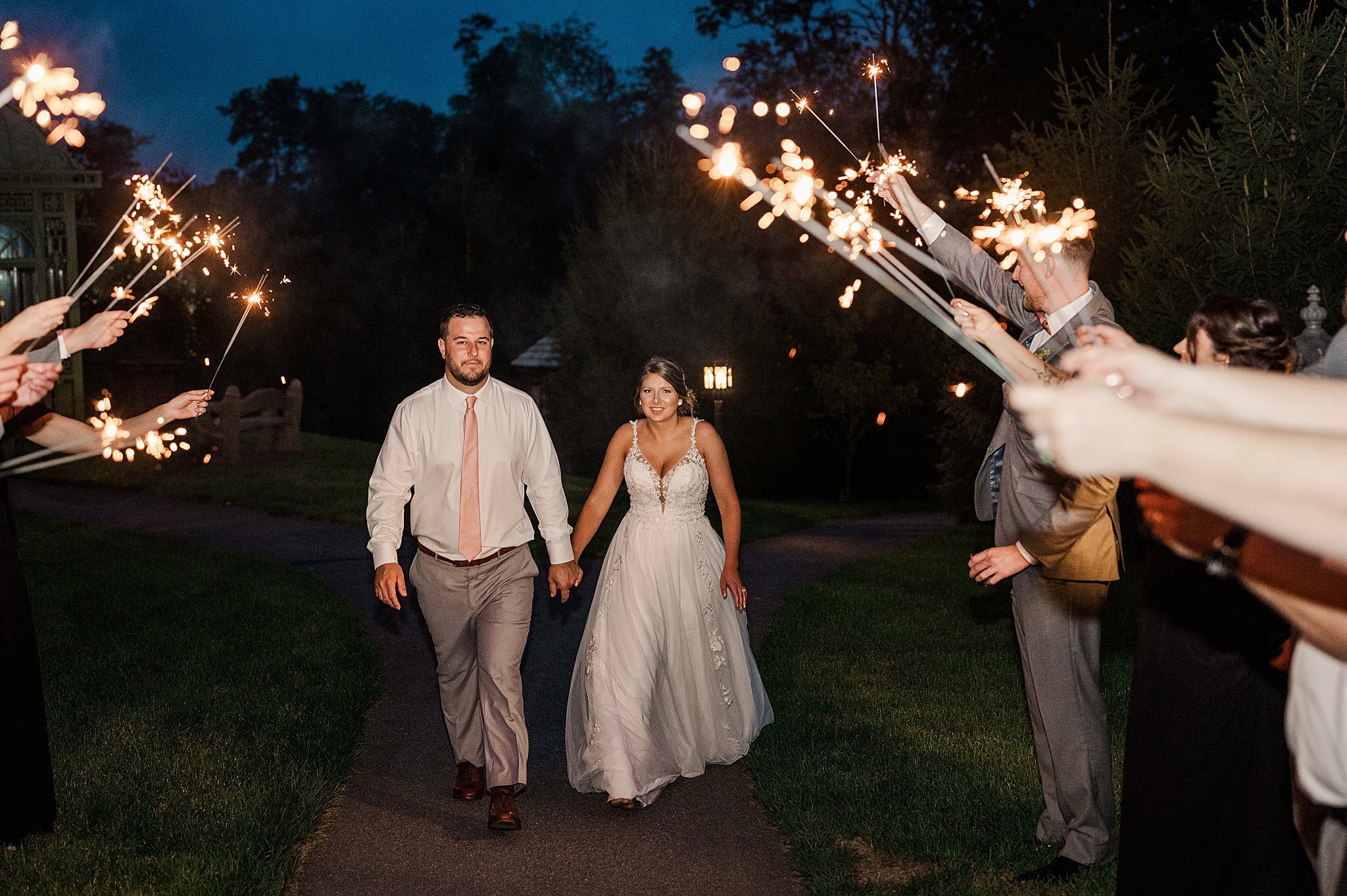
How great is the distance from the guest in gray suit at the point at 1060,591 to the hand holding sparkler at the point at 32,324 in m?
3.62

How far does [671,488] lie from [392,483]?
1.67 metres

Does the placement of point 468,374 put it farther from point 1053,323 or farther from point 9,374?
point 1053,323

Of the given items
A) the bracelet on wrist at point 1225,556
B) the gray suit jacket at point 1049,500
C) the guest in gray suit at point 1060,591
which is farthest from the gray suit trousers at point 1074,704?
the bracelet on wrist at point 1225,556

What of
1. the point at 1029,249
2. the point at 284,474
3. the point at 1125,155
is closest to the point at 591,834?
the point at 1029,249

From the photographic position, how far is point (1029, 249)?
13.9 feet

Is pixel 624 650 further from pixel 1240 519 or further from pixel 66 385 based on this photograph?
pixel 66 385

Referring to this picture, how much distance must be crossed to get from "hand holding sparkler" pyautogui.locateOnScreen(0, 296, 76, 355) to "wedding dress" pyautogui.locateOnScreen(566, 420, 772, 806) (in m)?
3.37

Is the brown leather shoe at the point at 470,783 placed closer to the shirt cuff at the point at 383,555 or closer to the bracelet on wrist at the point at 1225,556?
the shirt cuff at the point at 383,555

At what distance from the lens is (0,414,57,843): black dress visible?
468cm

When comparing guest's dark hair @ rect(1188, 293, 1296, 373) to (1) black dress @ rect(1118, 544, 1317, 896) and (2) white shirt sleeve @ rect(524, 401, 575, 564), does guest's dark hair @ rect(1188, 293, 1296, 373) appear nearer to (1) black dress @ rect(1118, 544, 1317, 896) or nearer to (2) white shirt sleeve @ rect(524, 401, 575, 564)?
(1) black dress @ rect(1118, 544, 1317, 896)

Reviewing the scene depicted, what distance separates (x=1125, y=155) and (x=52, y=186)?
19.1m

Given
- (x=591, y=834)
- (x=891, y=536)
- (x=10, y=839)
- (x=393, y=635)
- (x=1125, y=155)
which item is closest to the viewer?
(x=10, y=839)

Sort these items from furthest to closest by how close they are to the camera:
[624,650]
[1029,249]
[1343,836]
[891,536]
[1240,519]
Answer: [891,536], [624,650], [1029,249], [1343,836], [1240,519]

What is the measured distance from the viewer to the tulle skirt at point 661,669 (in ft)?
19.4
